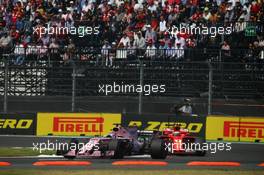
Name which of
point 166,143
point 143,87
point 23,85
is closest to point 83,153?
point 166,143

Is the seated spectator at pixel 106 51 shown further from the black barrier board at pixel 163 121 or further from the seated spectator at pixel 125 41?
the black barrier board at pixel 163 121

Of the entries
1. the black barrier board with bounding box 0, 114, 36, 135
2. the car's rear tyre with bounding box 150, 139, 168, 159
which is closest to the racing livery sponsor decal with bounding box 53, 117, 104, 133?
the black barrier board with bounding box 0, 114, 36, 135

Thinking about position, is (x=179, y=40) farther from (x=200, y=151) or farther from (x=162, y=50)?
(x=200, y=151)

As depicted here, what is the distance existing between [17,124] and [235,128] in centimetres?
725

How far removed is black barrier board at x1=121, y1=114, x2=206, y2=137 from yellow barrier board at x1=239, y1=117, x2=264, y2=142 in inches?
50.4

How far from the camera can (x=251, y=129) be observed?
23562 millimetres

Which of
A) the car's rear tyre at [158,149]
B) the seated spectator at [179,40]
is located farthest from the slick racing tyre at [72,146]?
the seated spectator at [179,40]

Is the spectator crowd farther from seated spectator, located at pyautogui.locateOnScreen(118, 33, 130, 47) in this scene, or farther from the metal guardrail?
the metal guardrail

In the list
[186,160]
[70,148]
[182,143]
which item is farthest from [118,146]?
[182,143]

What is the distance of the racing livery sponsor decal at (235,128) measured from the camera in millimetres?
23500

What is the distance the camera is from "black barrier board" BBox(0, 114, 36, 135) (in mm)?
25109

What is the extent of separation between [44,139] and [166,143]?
5.88 m

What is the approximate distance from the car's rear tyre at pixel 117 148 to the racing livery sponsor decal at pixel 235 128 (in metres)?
6.63

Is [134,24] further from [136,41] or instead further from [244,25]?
[244,25]
